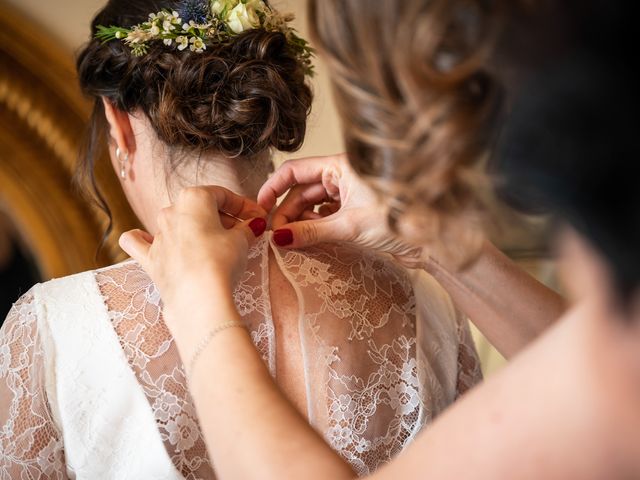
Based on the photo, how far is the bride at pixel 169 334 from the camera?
3.48ft

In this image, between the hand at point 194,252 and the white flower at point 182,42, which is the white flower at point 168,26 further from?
the hand at point 194,252

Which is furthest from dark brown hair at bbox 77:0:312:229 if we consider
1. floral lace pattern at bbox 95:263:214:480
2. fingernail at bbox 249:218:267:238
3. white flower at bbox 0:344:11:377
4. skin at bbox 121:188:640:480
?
skin at bbox 121:188:640:480

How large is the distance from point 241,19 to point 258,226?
0.33 metres

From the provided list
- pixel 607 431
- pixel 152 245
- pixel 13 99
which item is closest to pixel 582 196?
pixel 607 431

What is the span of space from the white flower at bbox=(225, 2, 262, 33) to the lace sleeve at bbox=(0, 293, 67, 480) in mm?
519

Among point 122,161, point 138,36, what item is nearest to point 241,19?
point 138,36

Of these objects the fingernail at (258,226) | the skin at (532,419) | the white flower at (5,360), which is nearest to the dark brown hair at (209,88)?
the fingernail at (258,226)

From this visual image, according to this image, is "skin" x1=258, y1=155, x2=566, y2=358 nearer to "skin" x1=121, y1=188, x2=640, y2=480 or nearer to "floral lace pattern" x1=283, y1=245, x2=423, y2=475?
"floral lace pattern" x1=283, y1=245, x2=423, y2=475

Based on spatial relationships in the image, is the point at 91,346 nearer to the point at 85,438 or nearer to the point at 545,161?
the point at 85,438

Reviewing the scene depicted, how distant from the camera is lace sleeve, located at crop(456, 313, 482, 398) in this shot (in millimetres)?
1267

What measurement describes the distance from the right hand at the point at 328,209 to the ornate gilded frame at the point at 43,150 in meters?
0.83

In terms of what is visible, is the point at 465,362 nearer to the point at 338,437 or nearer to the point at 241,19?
the point at 338,437

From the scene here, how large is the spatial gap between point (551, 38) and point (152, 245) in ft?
2.09

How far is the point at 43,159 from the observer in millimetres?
1853
